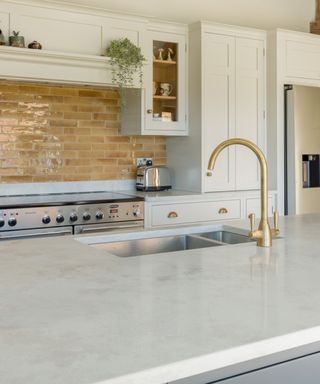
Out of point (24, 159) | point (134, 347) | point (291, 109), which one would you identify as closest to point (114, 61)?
point (24, 159)

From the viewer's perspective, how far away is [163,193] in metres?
4.06

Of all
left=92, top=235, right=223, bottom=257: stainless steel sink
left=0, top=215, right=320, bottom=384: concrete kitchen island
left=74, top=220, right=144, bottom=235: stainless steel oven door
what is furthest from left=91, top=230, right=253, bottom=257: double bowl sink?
left=74, top=220, right=144, bottom=235: stainless steel oven door

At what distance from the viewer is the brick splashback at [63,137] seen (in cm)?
381

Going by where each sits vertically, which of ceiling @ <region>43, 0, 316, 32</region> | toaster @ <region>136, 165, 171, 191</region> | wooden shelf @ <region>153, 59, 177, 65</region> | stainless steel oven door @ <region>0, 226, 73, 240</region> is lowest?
stainless steel oven door @ <region>0, 226, 73, 240</region>

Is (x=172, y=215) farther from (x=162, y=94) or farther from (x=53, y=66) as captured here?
(x=53, y=66)

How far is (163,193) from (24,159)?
1.11 metres

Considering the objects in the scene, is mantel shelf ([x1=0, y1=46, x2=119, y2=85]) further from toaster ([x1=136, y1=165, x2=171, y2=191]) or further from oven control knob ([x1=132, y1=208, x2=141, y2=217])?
oven control knob ([x1=132, y1=208, x2=141, y2=217])

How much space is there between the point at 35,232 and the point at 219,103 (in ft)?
6.18

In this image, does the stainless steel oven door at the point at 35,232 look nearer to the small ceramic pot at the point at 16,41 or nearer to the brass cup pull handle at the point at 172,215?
the brass cup pull handle at the point at 172,215

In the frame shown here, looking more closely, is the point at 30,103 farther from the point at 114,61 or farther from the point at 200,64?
the point at 200,64

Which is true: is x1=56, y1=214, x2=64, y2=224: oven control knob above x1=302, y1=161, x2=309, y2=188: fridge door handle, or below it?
below

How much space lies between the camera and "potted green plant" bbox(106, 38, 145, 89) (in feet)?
12.0

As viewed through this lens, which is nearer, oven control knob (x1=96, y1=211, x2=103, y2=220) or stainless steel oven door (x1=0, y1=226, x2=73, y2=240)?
stainless steel oven door (x1=0, y1=226, x2=73, y2=240)

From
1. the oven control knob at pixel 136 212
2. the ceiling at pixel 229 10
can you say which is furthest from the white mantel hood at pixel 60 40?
the oven control knob at pixel 136 212
